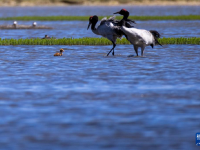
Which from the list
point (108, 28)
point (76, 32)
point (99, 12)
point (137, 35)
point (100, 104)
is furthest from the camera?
point (99, 12)

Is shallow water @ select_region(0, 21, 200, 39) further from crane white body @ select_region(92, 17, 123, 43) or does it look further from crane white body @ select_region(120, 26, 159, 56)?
crane white body @ select_region(120, 26, 159, 56)

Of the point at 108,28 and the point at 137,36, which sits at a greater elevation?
the point at 108,28

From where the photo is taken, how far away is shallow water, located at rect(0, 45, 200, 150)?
9.20 metres

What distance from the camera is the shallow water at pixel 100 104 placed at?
9203 millimetres

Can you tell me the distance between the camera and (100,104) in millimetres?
12109

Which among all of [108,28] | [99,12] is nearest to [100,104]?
[108,28]

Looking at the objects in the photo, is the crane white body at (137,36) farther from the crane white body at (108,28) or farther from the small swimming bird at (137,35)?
the crane white body at (108,28)

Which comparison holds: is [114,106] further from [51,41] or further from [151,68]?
[51,41]

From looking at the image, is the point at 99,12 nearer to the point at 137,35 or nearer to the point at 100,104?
the point at 137,35

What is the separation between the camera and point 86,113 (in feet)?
36.6

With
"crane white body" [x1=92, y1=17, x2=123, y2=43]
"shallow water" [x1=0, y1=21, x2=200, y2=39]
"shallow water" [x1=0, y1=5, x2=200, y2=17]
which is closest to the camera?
"crane white body" [x1=92, y1=17, x2=123, y2=43]

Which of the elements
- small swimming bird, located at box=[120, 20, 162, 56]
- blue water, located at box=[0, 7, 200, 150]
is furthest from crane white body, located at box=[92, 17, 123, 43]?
blue water, located at box=[0, 7, 200, 150]

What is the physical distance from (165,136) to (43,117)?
2641mm

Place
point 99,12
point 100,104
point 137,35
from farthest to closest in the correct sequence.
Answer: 1. point 99,12
2. point 137,35
3. point 100,104
